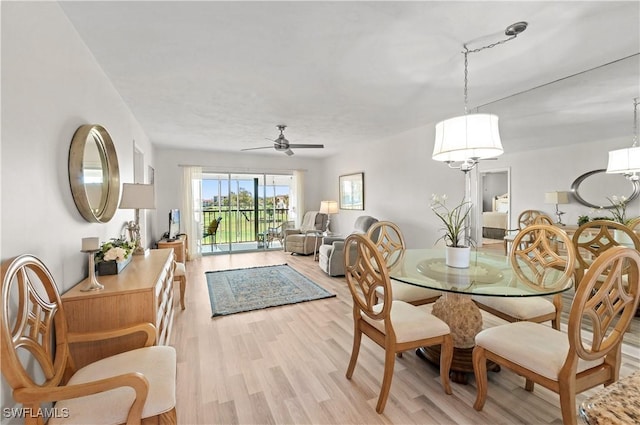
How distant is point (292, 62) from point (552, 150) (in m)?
2.62

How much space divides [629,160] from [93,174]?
14.1 ft

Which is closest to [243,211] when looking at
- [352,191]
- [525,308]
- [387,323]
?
[352,191]

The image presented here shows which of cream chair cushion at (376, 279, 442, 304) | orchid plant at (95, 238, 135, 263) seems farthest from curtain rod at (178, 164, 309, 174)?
cream chair cushion at (376, 279, 442, 304)

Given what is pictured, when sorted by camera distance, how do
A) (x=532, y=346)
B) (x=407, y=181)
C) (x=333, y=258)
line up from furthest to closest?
(x=407, y=181)
(x=333, y=258)
(x=532, y=346)

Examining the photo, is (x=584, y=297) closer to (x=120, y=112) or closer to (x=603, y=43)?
(x=603, y=43)

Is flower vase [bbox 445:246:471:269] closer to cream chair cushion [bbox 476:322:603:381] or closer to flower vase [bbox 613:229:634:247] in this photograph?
cream chair cushion [bbox 476:322:603:381]

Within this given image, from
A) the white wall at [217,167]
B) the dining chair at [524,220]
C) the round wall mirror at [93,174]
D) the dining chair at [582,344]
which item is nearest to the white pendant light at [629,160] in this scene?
the dining chair at [524,220]

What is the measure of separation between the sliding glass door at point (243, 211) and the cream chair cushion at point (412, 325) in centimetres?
596

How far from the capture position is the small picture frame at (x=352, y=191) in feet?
20.6

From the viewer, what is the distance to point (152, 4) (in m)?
1.72

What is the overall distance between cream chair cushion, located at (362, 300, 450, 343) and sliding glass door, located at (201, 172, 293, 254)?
19.6ft

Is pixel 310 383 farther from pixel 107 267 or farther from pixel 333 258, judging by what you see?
pixel 333 258

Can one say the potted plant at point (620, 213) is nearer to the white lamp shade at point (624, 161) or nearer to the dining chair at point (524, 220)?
the white lamp shade at point (624, 161)

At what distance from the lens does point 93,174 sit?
2.14m
